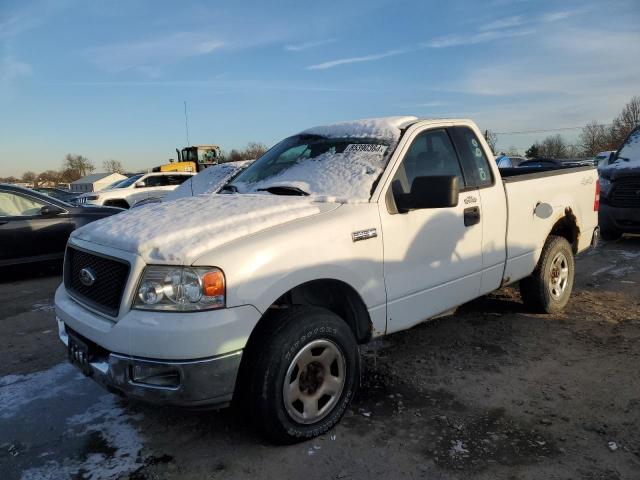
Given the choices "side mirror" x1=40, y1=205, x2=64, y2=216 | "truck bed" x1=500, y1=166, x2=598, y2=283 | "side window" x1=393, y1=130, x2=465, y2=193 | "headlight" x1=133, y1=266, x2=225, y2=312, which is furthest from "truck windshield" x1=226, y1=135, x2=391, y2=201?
"side mirror" x1=40, y1=205, x2=64, y2=216

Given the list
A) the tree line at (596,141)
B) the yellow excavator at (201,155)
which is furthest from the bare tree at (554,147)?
the yellow excavator at (201,155)

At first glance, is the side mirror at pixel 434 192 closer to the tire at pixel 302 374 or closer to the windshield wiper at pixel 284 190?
the windshield wiper at pixel 284 190

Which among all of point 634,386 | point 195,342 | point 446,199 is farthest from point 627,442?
point 195,342

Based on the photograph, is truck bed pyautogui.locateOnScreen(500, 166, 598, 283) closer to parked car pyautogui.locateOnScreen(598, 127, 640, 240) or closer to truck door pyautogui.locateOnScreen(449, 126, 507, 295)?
truck door pyautogui.locateOnScreen(449, 126, 507, 295)

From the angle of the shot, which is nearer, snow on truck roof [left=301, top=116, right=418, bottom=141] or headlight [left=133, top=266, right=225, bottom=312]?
headlight [left=133, top=266, right=225, bottom=312]

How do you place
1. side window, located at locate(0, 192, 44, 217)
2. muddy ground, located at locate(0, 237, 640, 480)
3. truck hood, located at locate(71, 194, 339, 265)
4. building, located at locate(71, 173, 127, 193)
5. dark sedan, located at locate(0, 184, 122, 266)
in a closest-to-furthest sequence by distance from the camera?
truck hood, located at locate(71, 194, 339, 265) < muddy ground, located at locate(0, 237, 640, 480) < dark sedan, located at locate(0, 184, 122, 266) < side window, located at locate(0, 192, 44, 217) < building, located at locate(71, 173, 127, 193)

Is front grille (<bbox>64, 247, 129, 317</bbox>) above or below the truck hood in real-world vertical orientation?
below

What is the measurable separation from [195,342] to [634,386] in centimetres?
299

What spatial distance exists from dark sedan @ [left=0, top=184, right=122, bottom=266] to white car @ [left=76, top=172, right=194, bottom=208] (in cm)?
751

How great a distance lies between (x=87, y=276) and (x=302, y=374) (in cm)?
134

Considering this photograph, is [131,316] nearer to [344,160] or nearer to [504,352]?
[344,160]

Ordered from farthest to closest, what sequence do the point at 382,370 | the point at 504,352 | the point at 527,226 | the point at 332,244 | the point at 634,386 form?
the point at 527,226 < the point at 504,352 < the point at 382,370 < the point at 634,386 < the point at 332,244

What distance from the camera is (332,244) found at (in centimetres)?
282

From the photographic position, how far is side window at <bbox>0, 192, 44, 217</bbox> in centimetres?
729
